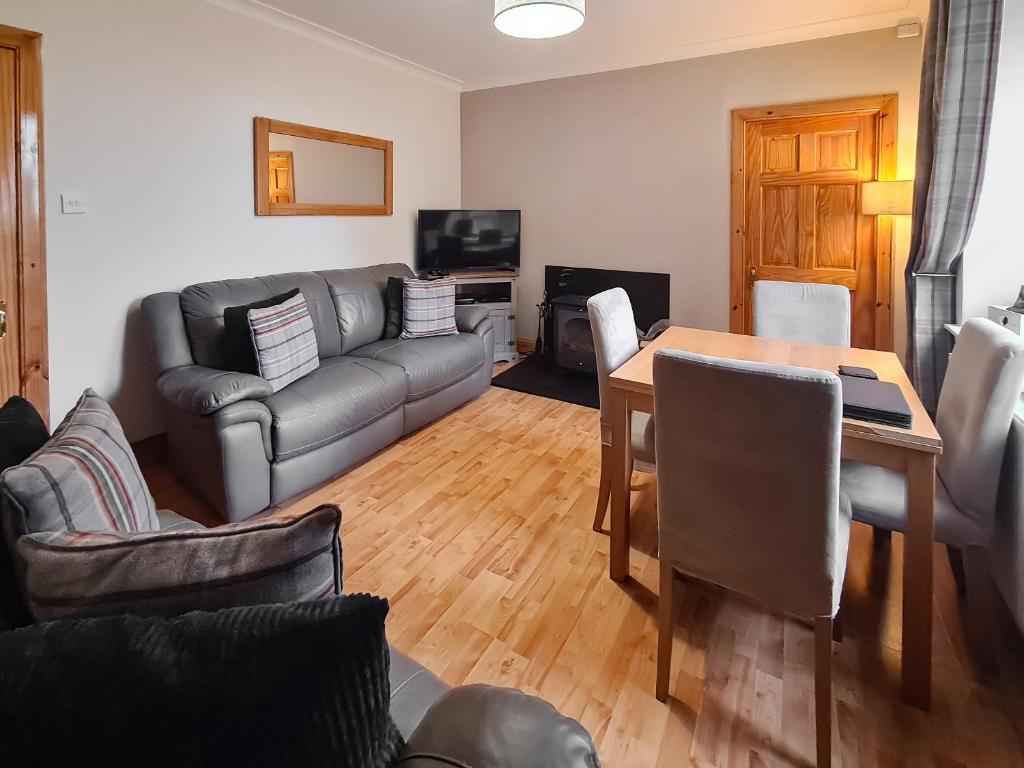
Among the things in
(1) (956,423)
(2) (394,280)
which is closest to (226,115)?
(2) (394,280)

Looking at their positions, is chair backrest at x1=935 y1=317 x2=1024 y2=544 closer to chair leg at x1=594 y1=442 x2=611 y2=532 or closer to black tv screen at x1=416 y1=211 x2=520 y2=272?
chair leg at x1=594 y1=442 x2=611 y2=532

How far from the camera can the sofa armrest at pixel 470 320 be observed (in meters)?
4.19

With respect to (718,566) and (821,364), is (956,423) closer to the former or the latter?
(821,364)

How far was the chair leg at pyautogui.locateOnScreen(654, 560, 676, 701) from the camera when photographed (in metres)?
1.56

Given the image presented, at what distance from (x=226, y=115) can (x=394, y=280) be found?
4.65 feet

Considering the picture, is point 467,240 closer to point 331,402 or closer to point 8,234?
point 331,402

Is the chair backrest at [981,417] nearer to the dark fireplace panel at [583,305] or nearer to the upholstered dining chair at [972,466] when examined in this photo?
the upholstered dining chair at [972,466]

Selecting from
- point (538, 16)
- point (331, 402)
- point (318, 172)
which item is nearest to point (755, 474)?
point (331, 402)

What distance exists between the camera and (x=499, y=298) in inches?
209

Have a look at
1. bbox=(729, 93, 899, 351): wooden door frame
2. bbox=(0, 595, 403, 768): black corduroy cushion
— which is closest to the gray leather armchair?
bbox=(0, 595, 403, 768): black corduroy cushion

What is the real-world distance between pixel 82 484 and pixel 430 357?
105 inches

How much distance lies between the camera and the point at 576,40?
4.00m

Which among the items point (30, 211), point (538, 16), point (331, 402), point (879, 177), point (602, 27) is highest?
point (602, 27)

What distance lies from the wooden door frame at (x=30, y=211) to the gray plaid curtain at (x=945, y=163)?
13.6 ft
